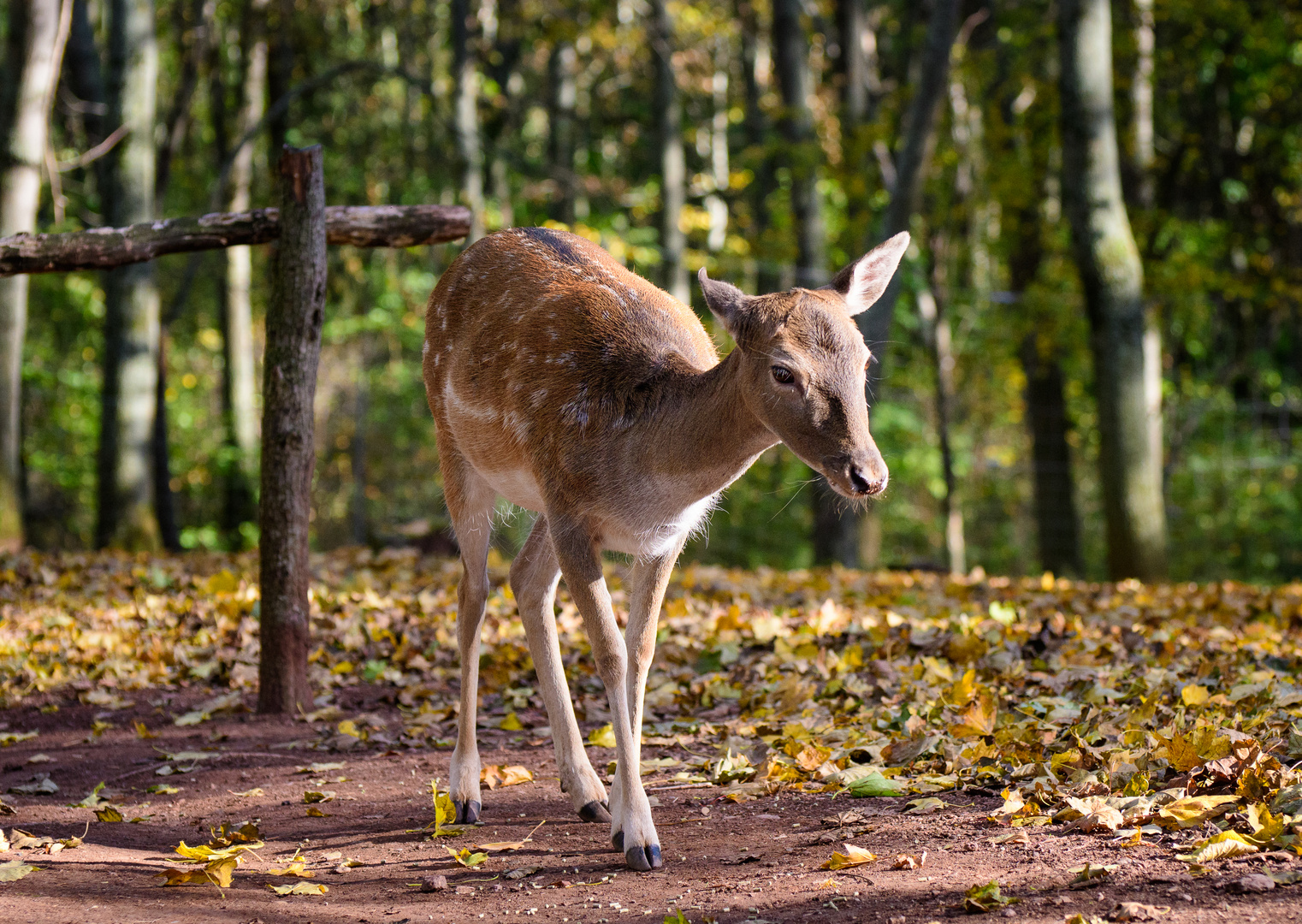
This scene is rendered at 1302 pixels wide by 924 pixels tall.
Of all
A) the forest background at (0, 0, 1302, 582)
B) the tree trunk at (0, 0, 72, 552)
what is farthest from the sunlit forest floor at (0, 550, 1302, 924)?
the forest background at (0, 0, 1302, 582)

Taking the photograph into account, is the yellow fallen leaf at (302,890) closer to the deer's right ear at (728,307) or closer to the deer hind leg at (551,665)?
the deer hind leg at (551,665)

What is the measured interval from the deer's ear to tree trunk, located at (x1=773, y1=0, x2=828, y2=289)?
34.3 ft

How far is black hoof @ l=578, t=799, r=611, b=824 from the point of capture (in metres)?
4.79

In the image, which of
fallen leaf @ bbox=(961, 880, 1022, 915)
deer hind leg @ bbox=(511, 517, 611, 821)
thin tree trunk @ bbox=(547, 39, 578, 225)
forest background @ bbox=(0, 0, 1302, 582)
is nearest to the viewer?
fallen leaf @ bbox=(961, 880, 1022, 915)

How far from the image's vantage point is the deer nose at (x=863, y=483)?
12.7ft

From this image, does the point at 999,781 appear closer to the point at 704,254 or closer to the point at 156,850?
the point at 156,850

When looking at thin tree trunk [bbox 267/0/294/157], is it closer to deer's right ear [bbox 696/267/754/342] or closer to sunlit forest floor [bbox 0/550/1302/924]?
sunlit forest floor [bbox 0/550/1302/924]

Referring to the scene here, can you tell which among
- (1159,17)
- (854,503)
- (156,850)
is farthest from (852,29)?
(156,850)

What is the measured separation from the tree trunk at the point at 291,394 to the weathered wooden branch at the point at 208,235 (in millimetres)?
175

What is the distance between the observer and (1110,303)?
11.6m

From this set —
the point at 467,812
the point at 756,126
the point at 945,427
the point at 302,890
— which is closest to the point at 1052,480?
the point at 945,427

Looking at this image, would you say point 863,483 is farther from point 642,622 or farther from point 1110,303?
point 1110,303

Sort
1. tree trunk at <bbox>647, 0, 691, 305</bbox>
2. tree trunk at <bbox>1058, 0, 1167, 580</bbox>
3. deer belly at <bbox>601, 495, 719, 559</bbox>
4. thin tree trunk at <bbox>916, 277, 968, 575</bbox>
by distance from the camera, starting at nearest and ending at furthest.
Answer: deer belly at <bbox>601, 495, 719, 559</bbox> < tree trunk at <bbox>1058, 0, 1167, 580</bbox> < thin tree trunk at <bbox>916, 277, 968, 575</bbox> < tree trunk at <bbox>647, 0, 691, 305</bbox>

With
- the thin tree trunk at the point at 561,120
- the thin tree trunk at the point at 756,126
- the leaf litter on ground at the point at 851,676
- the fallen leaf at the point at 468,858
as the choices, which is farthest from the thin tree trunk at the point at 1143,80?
the fallen leaf at the point at 468,858
